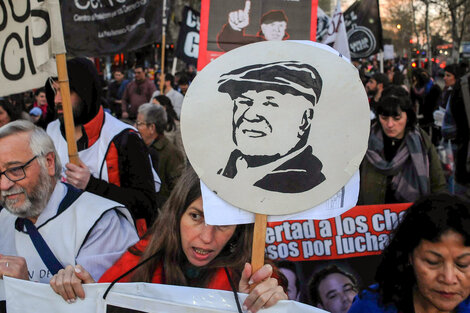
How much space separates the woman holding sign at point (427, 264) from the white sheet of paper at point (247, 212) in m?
0.44

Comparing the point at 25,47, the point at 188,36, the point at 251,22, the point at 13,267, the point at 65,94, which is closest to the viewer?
the point at 13,267

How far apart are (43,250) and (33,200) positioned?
211mm

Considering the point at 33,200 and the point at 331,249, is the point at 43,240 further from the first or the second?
the point at 331,249

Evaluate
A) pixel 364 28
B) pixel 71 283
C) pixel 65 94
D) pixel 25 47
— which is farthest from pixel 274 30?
pixel 364 28

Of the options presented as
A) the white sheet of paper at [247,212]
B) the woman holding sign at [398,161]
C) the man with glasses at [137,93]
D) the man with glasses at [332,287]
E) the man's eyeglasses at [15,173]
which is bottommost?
the man with glasses at [137,93]

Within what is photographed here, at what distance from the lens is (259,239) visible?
1725 millimetres

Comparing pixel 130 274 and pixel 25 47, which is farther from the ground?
pixel 25 47

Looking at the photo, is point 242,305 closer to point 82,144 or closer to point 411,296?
point 411,296

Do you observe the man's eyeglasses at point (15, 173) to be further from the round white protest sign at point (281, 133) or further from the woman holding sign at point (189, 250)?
the round white protest sign at point (281, 133)

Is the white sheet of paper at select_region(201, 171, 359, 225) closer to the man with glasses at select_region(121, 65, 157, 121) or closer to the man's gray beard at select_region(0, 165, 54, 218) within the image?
the man's gray beard at select_region(0, 165, 54, 218)

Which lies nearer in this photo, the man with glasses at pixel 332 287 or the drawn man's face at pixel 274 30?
the drawn man's face at pixel 274 30

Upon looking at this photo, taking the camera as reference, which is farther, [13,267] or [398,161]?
[398,161]

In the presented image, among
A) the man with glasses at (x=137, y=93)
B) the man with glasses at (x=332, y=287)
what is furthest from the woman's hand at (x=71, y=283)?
the man with glasses at (x=137, y=93)

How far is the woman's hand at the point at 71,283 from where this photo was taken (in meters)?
1.93
